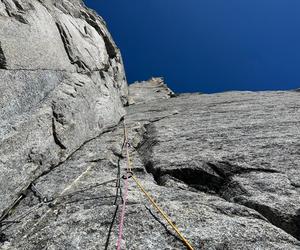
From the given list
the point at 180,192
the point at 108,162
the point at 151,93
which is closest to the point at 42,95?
the point at 108,162

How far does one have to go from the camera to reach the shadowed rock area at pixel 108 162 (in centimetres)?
470

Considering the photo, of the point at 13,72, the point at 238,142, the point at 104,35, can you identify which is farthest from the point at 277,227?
the point at 104,35

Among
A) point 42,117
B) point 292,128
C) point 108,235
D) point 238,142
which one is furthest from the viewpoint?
point 292,128

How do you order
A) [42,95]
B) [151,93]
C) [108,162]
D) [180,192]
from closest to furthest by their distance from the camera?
[180,192] < [108,162] < [42,95] < [151,93]

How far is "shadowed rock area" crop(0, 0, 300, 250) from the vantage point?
470 centimetres

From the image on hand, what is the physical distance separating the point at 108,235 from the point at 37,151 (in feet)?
9.98

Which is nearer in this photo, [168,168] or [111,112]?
[168,168]

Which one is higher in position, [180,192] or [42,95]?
[42,95]

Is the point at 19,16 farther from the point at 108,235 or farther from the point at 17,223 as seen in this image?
the point at 108,235

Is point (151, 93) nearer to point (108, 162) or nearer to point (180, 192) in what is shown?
point (108, 162)

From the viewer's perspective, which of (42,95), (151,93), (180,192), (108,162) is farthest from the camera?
(151,93)

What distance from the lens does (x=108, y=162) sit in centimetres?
748

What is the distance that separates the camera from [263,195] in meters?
5.58

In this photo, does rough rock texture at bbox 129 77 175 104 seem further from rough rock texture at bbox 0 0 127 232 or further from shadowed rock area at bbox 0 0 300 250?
shadowed rock area at bbox 0 0 300 250
